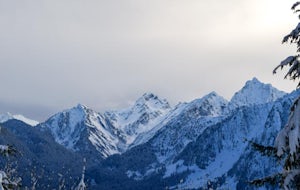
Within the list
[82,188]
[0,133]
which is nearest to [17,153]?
[0,133]

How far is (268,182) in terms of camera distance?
14492 mm

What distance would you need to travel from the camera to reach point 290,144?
12.5 meters

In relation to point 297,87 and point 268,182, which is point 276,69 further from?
point 268,182

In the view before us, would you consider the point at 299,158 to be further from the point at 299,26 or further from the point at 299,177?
the point at 299,26

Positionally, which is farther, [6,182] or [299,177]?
[6,182]

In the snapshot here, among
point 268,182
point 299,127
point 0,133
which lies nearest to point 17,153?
point 0,133

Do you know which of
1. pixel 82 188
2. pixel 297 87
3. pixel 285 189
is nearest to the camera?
pixel 285 189

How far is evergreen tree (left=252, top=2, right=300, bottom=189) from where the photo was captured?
12.6 metres

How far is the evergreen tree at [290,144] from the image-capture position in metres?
12.6

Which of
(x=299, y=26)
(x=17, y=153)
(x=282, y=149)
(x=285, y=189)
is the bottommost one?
(x=285, y=189)

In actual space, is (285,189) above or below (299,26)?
below

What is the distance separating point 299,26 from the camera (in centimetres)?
1362

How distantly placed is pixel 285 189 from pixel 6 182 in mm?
7740

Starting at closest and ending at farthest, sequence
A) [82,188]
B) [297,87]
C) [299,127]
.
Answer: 1. [299,127]
2. [297,87]
3. [82,188]
